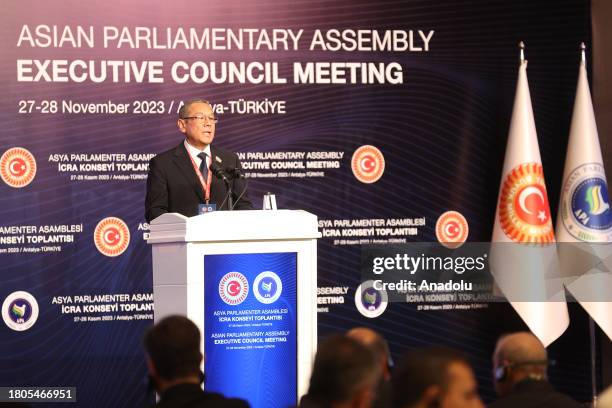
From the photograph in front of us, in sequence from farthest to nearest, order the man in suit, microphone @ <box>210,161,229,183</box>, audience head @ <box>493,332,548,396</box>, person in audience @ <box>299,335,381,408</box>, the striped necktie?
1. the striped necktie
2. the man in suit
3. microphone @ <box>210,161,229,183</box>
4. audience head @ <box>493,332,548,396</box>
5. person in audience @ <box>299,335,381,408</box>

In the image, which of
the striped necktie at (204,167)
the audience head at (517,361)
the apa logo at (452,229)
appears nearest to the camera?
the audience head at (517,361)

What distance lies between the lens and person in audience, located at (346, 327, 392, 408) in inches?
127

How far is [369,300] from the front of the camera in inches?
344

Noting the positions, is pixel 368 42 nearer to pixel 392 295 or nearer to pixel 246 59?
pixel 246 59

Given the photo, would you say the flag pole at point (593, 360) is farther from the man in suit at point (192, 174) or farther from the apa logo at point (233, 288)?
the apa logo at point (233, 288)

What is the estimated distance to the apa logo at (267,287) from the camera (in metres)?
5.20

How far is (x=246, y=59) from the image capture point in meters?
8.56

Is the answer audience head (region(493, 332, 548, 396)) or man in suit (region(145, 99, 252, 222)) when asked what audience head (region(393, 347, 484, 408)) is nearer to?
audience head (region(493, 332, 548, 396))

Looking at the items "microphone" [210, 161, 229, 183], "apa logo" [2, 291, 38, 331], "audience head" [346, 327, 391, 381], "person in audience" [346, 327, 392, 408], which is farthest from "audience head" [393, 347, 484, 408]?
"apa logo" [2, 291, 38, 331]

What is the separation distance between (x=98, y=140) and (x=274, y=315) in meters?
3.53

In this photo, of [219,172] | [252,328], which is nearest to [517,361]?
[252,328]

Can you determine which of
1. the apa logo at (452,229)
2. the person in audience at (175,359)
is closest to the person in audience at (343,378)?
the person in audience at (175,359)

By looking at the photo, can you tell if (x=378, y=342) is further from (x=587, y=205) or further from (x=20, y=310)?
→ (x=587, y=205)

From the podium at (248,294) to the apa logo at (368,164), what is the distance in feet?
11.1
